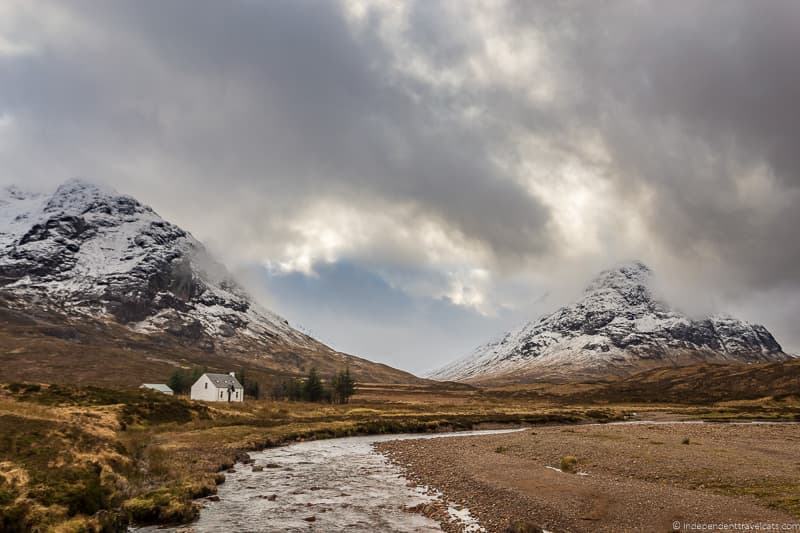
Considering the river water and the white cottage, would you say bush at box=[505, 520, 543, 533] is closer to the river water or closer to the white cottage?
the river water

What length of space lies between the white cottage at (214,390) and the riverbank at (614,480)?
81.2 m

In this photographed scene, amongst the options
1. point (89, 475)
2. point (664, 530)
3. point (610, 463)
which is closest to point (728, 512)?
point (664, 530)

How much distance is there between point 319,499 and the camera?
31391 millimetres

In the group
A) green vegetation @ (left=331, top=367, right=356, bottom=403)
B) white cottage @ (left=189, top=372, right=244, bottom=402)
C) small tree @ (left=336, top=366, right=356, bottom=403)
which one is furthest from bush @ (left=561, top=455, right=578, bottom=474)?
green vegetation @ (left=331, top=367, right=356, bottom=403)

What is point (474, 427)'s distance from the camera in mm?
90938

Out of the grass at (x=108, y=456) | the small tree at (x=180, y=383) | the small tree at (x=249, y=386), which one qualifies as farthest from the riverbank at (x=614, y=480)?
the small tree at (x=249, y=386)

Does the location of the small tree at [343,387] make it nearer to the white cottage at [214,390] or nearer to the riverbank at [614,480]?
the white cottage at [214,390]

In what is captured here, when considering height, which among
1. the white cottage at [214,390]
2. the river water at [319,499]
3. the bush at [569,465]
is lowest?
the river water at [319,499]

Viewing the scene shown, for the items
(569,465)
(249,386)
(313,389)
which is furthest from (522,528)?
(249,386)

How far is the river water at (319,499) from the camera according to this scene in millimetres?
25172

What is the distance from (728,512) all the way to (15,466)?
117ft

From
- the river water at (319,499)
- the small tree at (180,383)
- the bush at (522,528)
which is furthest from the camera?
the small tree at (180,383)

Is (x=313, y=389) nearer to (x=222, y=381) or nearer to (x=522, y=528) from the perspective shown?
(x=222, y=381)

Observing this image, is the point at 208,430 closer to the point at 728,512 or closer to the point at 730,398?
the point at 728,512
